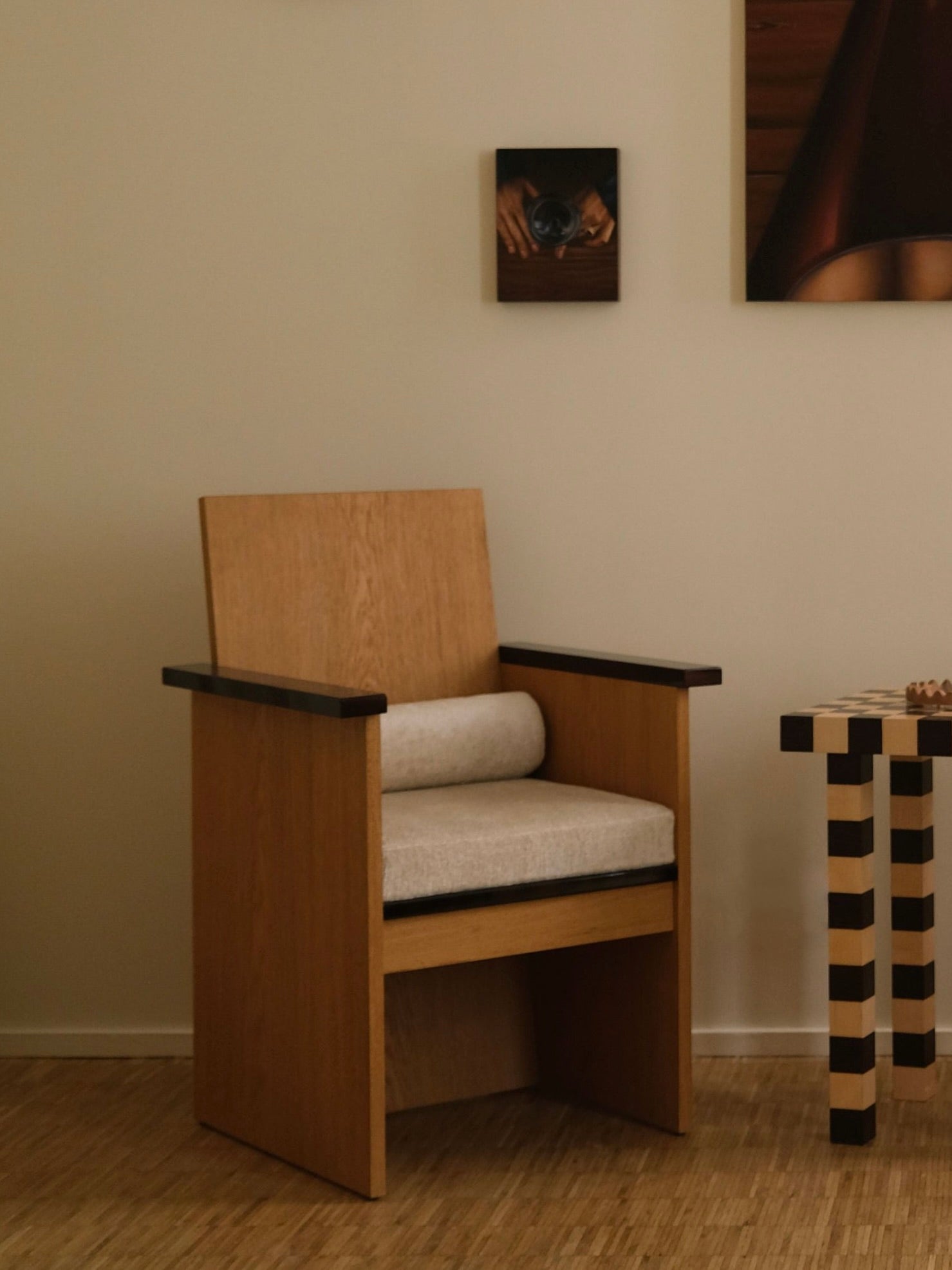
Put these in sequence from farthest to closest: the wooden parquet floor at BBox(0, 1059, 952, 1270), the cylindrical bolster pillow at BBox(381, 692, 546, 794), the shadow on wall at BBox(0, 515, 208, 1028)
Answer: the shadow on wall at BBox(0, 515, 208, 1028) → the cylindrical bolster pillow at BBox(381, 692, 546, 794) → the wooden parquet floor at BBox(0, 1059, 952, 1270)

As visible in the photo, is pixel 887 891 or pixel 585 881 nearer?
pixel 585 881

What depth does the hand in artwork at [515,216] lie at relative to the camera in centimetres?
291

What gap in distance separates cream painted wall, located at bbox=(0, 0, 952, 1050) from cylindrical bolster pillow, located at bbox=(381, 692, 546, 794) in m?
0.33

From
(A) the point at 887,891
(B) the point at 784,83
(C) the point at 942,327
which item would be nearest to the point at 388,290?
(B) the point at 784,83

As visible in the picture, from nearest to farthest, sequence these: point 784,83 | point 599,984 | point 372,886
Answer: point 372,886, point 599,984, point 784,83

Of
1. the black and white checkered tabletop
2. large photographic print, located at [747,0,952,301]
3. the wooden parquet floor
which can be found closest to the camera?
the wooden parquet floor

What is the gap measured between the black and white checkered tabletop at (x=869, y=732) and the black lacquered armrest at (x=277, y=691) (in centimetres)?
59

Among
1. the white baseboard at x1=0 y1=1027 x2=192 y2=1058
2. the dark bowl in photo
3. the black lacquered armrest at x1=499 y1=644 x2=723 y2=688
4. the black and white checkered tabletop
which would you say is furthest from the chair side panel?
the dark bowl in photo

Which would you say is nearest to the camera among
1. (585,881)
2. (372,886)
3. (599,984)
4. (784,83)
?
(372,886)

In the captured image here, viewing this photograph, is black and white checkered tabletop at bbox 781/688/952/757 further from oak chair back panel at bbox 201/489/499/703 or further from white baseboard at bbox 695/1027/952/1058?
white baseboard at bbox 695/1027/952/1058

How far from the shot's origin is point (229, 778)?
2498mm

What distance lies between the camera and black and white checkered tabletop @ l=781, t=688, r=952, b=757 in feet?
7.64

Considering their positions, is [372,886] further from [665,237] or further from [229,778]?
[665,237]

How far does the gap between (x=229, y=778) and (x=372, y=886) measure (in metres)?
0.39
